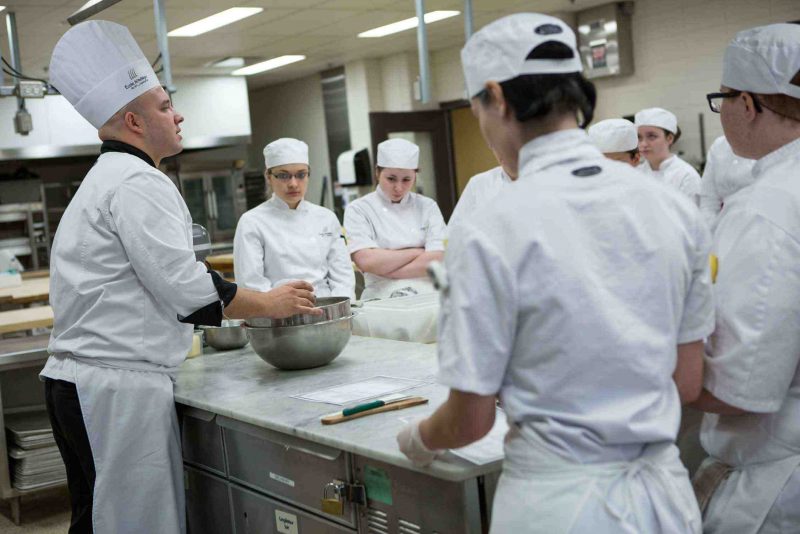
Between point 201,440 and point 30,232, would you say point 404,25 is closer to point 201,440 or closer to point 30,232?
point 30,232

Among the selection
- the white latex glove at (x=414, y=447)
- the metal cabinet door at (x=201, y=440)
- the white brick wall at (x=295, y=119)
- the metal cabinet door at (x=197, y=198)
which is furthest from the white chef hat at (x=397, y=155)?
the white brick wall at (x=295, y=119)

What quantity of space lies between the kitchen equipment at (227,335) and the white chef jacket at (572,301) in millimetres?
1846

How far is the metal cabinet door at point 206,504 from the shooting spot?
7.80ft

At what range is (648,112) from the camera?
536cm

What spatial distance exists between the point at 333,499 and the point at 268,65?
8.64 metres

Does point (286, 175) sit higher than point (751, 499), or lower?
higher

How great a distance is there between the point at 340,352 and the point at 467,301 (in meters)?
1.45

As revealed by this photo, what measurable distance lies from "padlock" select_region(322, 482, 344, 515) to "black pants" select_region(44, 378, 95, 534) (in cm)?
73

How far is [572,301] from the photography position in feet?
3.94

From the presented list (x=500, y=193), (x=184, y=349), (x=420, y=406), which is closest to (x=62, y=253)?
(x=184, y=349)

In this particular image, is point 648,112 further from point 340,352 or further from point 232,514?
point 232,514

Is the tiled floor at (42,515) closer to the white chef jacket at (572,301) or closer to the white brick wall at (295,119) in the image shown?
the white chef jacket at (572,301)

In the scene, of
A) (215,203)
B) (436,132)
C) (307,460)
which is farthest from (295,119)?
(307,460)

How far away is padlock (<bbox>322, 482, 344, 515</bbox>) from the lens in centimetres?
188
